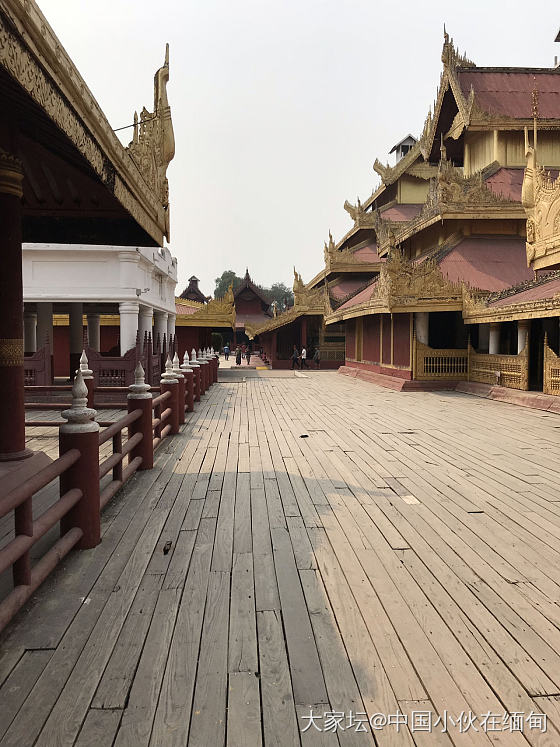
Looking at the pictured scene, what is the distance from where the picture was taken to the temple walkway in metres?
2.17

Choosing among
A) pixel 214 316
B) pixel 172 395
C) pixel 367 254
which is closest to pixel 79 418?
pixel 172 395

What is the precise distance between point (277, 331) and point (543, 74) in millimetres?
19642

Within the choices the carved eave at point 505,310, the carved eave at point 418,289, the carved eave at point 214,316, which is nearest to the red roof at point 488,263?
the carved eave at point 418,289

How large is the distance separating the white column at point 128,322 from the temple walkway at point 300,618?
11731mm

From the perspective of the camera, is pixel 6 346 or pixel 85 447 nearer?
pixel 85 447

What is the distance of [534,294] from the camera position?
13047 mm

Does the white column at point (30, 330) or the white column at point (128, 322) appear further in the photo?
the white column at point (30, 330)

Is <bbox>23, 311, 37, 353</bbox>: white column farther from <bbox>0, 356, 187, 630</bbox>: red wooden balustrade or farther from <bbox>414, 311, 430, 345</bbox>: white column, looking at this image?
<bbox>0, 356, 187, 630</bbox>: red wooden balustrade

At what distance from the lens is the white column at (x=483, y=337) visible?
1794cm

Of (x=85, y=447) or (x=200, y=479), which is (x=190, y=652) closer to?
(x=85, y=447)

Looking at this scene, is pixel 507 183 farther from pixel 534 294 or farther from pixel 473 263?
pixel 534 294

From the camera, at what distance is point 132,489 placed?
18.4 feet

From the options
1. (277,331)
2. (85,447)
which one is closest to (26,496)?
(85,447)

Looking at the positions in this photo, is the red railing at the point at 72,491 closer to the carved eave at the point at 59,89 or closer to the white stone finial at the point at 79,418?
the white stone finial at the point at 79,418
